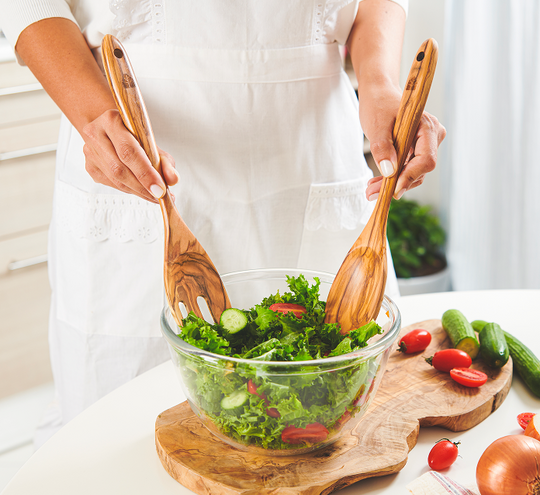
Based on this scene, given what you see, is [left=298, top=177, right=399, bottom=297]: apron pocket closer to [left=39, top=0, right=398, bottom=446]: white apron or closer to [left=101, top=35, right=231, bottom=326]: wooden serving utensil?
[left=39, top=0, right=398, bottom=446]: white apron

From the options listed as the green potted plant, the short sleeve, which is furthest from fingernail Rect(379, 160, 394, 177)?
the green potted plant

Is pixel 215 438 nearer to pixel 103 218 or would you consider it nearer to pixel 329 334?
pixel 329 334

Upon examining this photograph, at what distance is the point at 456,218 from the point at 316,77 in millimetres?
1969

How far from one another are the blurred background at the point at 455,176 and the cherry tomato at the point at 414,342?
5.19ft

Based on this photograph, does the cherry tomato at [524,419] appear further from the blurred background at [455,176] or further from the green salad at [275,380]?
the blurred background at [455,176]

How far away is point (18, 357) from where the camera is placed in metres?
2.33

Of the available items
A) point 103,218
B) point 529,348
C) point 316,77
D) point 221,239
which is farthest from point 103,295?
point 529,348

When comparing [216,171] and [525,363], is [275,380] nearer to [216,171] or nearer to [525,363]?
[525,363]

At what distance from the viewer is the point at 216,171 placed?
3.67 ft

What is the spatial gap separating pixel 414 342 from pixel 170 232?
0.45m

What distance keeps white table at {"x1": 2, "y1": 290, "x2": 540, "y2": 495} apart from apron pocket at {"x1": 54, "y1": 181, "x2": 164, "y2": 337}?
227 millimetres

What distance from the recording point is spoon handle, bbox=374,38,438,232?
30.4 inches

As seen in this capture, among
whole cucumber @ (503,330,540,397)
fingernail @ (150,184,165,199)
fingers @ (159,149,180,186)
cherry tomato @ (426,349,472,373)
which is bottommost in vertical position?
whole cucumber @ (503,330,540,397)

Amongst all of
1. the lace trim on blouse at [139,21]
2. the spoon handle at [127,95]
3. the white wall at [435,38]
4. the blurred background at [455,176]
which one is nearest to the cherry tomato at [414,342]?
the spoon handle at [127,95]
